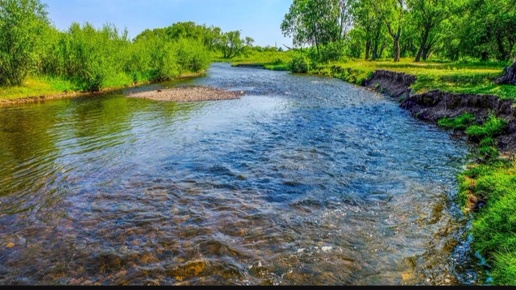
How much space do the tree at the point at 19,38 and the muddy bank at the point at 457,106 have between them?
132 ft

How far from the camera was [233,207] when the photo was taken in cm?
1039

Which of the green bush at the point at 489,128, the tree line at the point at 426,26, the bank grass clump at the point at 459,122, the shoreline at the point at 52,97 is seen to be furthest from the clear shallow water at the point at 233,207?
the tree line at the point at 426,26

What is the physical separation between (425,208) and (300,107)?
20.9 m

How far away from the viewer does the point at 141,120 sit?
24750mm

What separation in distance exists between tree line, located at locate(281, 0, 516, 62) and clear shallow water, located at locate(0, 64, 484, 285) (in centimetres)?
4382

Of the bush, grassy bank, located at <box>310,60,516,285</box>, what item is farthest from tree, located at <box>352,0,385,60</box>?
grassy bank, located at <box>310,60,516,285</box>

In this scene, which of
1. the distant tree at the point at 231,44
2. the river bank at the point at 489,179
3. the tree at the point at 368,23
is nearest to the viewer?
the river bank at the point at 489,179

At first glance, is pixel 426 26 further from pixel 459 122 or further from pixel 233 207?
pixel 233 207

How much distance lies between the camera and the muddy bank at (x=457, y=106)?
15165 mm

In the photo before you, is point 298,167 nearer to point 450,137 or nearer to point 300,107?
point 450,137

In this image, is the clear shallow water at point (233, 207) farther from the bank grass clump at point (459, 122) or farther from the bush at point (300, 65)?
the bush at point (300, 65)

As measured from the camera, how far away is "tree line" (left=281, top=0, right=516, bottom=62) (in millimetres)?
50531

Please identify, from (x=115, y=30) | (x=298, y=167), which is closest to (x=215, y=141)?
(x=298, y=167)

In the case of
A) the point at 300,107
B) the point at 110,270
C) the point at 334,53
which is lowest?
the point at 110,270
